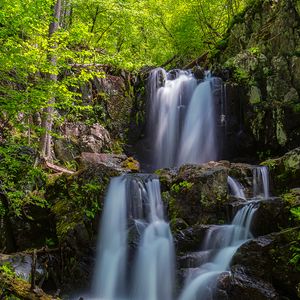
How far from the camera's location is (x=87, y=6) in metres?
16.4

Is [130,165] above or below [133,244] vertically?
above

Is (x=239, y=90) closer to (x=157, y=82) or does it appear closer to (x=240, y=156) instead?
(x=240, y=156)

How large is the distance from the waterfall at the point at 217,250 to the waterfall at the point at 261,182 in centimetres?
196

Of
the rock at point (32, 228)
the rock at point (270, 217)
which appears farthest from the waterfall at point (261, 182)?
the rock at point (32, 228)

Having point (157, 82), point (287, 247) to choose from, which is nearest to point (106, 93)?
point (157, 82)

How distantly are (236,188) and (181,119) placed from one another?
5.51 metres

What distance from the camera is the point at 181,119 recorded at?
15.6m

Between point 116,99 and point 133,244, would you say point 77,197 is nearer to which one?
point 133,244

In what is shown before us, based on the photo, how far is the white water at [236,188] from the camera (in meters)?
10.6

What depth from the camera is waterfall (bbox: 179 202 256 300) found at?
716 centimetres

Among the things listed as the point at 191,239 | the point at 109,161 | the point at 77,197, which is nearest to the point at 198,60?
the point at 109,161

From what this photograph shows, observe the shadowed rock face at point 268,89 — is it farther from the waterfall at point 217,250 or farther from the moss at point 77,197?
the moss at point 77,197

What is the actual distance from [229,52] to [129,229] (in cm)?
1141

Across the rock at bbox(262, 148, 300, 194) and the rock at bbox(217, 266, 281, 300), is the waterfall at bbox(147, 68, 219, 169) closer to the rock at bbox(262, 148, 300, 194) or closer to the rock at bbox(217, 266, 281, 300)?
the rock at bbox(262, 148, 300, 194)
